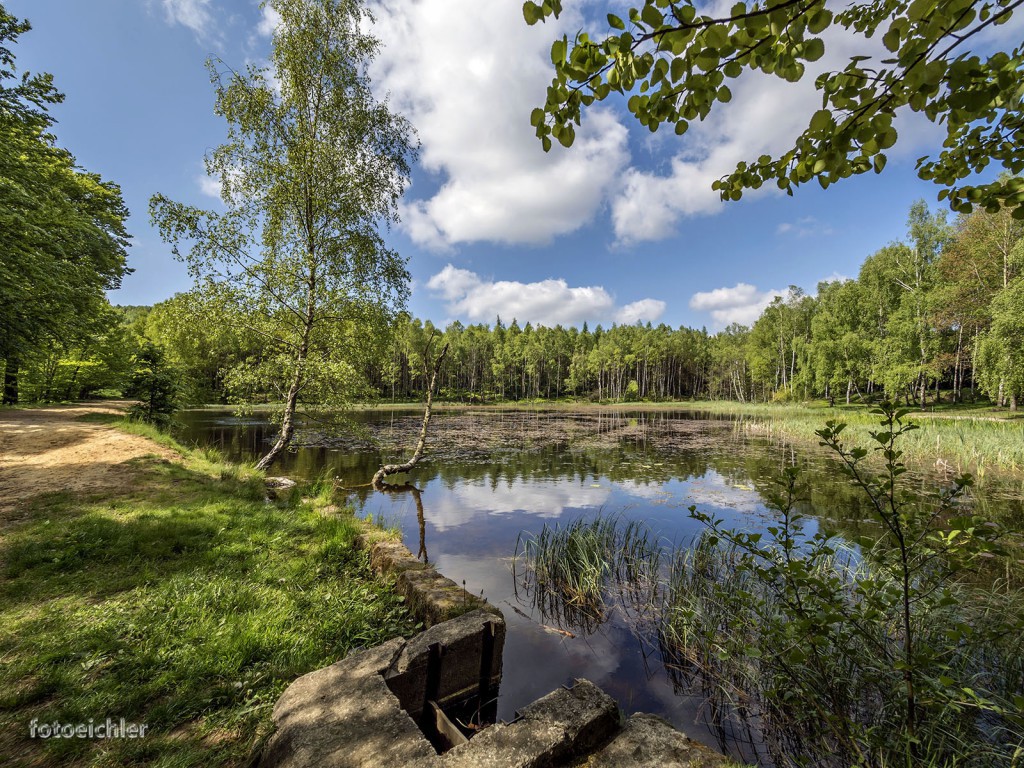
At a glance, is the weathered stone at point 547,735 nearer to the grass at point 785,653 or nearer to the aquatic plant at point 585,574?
the grass at point 785,653

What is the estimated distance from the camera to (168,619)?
153 inches

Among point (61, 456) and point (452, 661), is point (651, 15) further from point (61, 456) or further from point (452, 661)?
point (61, 456)

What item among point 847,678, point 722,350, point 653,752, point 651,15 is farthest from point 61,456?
point 722,350

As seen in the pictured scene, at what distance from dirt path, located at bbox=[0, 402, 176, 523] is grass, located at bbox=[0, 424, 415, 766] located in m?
0.81

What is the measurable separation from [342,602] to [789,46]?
6.04m

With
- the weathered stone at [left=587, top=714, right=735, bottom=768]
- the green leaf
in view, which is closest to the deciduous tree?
the green leaf

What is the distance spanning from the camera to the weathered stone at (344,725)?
243 cm

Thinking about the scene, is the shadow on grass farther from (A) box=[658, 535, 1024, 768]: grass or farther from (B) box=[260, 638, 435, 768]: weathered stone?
(A) box=[658, 535, 1024, 768]: grass

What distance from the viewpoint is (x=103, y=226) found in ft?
68.2

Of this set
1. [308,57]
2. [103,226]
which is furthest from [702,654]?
[103,226]

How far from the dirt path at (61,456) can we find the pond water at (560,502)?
4.18 m

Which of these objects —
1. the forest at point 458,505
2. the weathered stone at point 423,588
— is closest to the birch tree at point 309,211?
the forest at point 458,505

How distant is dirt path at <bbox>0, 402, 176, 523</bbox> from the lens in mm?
7531

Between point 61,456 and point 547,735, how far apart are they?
13.7 m
